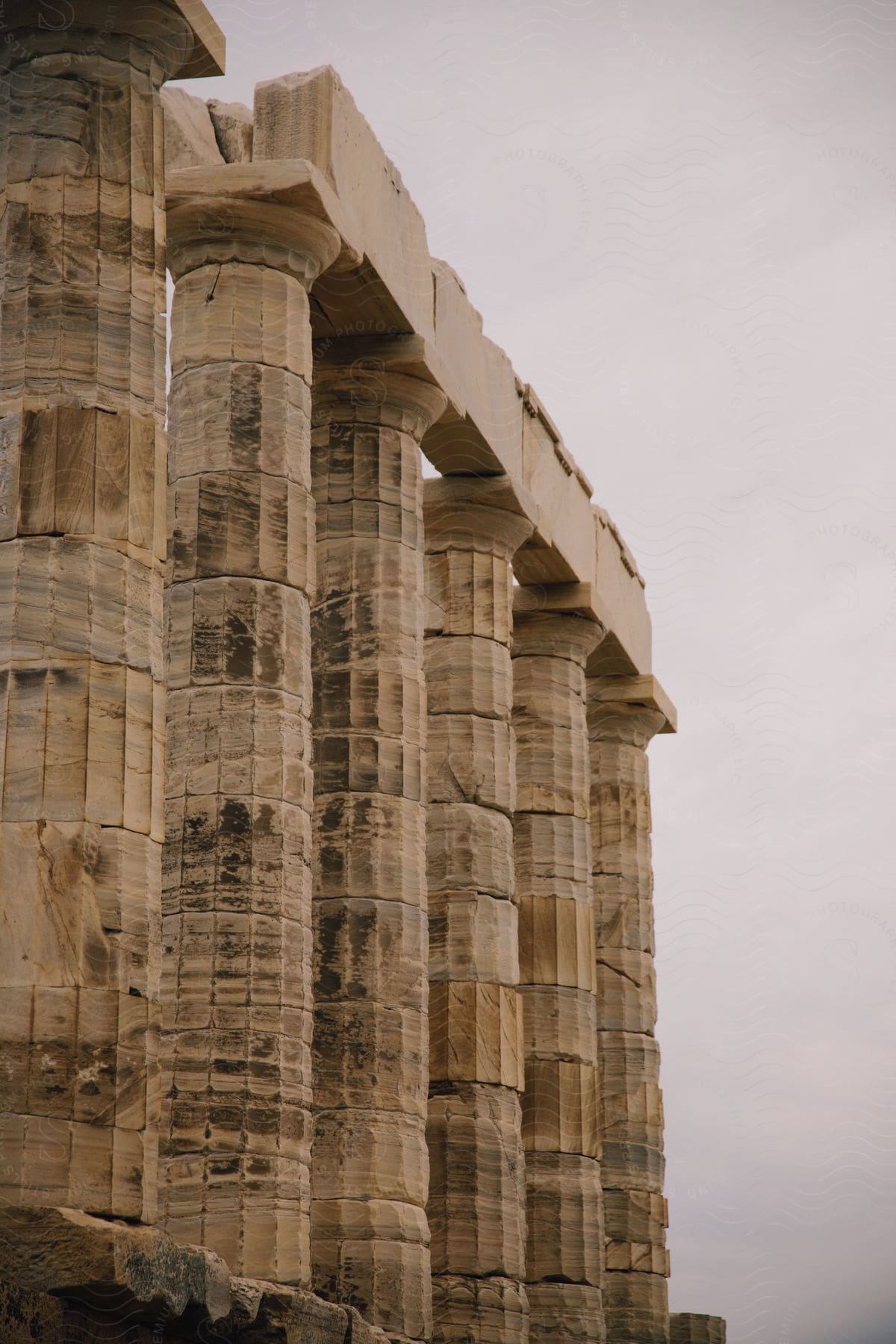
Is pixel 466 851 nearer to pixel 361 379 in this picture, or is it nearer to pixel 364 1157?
pixel 364 1157

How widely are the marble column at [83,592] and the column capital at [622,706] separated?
18.2 m

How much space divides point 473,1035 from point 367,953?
12.8ft

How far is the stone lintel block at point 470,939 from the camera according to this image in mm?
25062

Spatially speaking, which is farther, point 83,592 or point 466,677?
point 466,677

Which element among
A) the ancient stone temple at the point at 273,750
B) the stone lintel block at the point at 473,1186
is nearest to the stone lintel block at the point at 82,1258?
the ancient stone temple at the point at 273,750

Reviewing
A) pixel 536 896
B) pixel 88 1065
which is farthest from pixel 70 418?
pixel 536 896

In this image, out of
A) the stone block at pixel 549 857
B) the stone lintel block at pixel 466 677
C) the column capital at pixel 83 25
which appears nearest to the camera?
the column capital at pixel 83 25

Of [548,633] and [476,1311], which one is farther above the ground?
[548,633]

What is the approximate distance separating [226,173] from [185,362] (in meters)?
1.69

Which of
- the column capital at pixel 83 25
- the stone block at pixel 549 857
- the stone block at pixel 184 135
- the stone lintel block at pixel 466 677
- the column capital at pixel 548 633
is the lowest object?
the stone block at pixel 549 857

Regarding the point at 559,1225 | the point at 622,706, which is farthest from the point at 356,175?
the point at 622,706

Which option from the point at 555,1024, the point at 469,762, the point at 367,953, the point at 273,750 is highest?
the point at 469,762

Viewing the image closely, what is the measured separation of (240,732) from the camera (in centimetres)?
1886

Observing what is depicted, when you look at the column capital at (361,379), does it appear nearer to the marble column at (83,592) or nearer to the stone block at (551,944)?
the marble column at (83,592)
